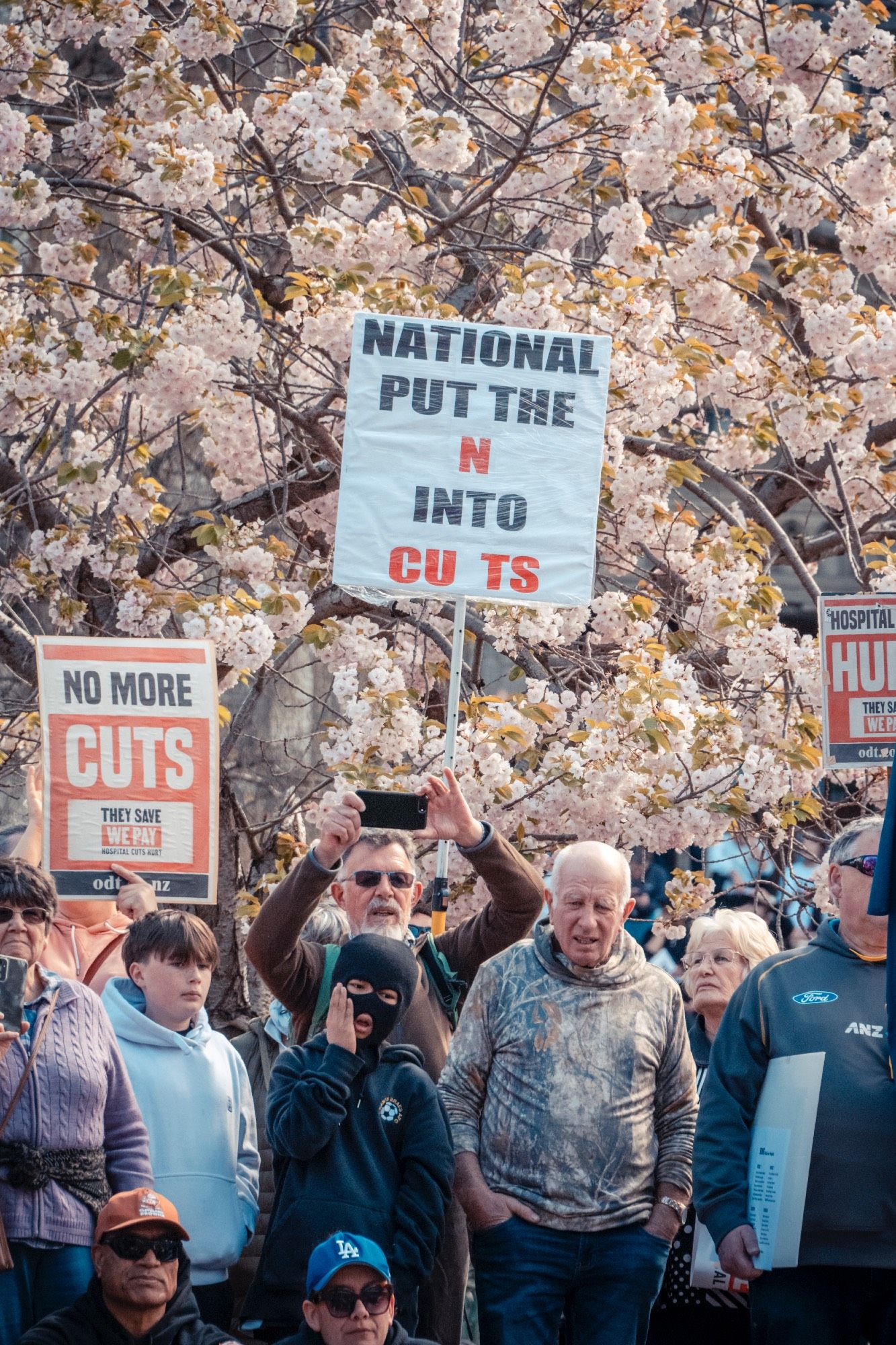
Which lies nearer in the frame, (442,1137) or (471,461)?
(442,1137)

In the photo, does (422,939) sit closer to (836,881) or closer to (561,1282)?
(561,1282)

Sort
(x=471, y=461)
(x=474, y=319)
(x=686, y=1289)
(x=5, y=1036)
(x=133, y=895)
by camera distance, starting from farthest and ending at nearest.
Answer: (x=474, y=319), (x=471, y=461), (x=133, y=895), (x=686, y=1289), (x=5, y=1036)

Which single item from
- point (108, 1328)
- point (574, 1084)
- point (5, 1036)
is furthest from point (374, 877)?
point (108, 1328)

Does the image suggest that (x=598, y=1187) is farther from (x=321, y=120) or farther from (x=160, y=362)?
(x=321, y=120)

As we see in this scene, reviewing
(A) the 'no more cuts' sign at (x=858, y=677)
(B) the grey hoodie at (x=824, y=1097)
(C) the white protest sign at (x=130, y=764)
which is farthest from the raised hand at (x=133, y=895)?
(A) the 'no more cuts' sign at (x=858, y=677)

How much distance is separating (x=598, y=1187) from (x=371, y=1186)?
0.54 metres

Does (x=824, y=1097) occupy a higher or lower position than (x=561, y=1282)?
higher

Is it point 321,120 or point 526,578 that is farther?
point 321,120

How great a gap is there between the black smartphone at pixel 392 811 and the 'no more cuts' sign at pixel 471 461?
986 millimetres

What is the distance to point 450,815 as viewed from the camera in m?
4.71

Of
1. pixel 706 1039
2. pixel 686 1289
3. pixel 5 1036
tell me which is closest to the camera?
pixel 5 1036

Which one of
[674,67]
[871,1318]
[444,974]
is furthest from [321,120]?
[871,1318]

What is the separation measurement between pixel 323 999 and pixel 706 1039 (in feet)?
3.80

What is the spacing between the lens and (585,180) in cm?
849
